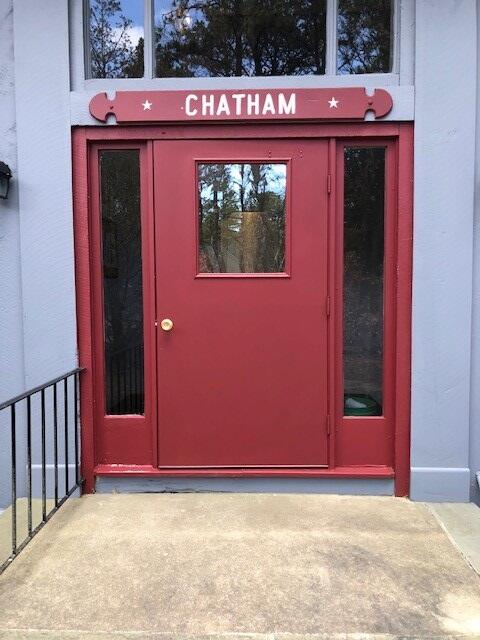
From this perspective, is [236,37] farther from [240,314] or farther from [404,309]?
[404,309]

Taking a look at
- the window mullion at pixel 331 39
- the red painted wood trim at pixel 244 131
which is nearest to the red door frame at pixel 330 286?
the red painted wood trim at pixel 244 131

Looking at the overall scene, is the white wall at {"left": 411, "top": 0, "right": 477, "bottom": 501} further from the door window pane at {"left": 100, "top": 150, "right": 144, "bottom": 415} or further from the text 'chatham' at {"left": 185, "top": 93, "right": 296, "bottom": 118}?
the door window pane at {"left": 100, "top": 150, "right": 144, "bottom": 415}

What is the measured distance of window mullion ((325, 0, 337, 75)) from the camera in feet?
11.0

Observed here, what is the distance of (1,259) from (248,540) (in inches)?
94.4

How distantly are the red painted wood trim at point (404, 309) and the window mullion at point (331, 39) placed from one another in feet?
2.03

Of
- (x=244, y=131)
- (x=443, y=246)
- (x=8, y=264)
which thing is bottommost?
(x=8, y=264)

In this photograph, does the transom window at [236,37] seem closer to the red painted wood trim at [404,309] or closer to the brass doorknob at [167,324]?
the red painted wood trim at [404,309]

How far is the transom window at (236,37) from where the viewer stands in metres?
3.41

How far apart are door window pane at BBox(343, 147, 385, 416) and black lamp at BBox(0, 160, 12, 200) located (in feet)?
7.29

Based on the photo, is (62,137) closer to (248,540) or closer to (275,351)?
(275,351)

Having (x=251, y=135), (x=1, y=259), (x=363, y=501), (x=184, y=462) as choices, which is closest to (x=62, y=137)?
(x=1, y=259)

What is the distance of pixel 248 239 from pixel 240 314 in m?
0.52

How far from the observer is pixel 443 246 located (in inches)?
131

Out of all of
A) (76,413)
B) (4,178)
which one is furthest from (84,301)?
(4,178)
